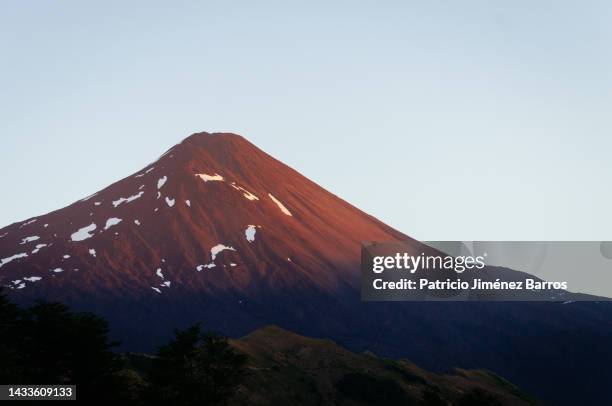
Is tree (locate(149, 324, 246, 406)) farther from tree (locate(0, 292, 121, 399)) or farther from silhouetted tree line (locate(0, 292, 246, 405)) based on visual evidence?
tree (locate(0, 292, 121, 399))

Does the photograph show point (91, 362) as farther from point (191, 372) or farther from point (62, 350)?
point (191, 372)

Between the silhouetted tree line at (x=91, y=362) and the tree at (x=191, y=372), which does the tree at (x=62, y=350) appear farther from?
the tree at (x=191, y=372)

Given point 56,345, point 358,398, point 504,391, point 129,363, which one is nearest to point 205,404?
point 56,345

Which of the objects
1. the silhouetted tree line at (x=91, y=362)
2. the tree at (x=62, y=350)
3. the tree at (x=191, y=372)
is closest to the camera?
the silhouetted tree line at (x=91, y=362)

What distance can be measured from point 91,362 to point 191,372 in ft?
21.3

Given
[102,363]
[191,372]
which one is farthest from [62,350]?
[191,372]

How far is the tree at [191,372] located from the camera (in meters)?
59.3

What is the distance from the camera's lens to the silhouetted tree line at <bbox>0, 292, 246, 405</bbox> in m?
58.7

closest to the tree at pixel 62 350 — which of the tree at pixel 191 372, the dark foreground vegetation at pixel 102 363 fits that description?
the dark foreground vegetation at pixel 102 363

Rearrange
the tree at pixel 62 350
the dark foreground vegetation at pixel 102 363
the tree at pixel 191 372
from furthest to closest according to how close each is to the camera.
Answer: the tree at pixel 191 372 → the tree at pixel 62 350 → the dark foreground vegetation at pixel 102 363

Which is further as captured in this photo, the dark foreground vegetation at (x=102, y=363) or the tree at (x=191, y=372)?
A: the tree at (x=191, y=372)

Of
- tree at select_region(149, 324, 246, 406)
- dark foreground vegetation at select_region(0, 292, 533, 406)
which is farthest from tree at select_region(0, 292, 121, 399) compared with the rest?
tree at select_region(149, 324, 246, 406)

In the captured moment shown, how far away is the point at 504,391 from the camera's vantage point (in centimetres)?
14900

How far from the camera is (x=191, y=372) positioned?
6238 cm
